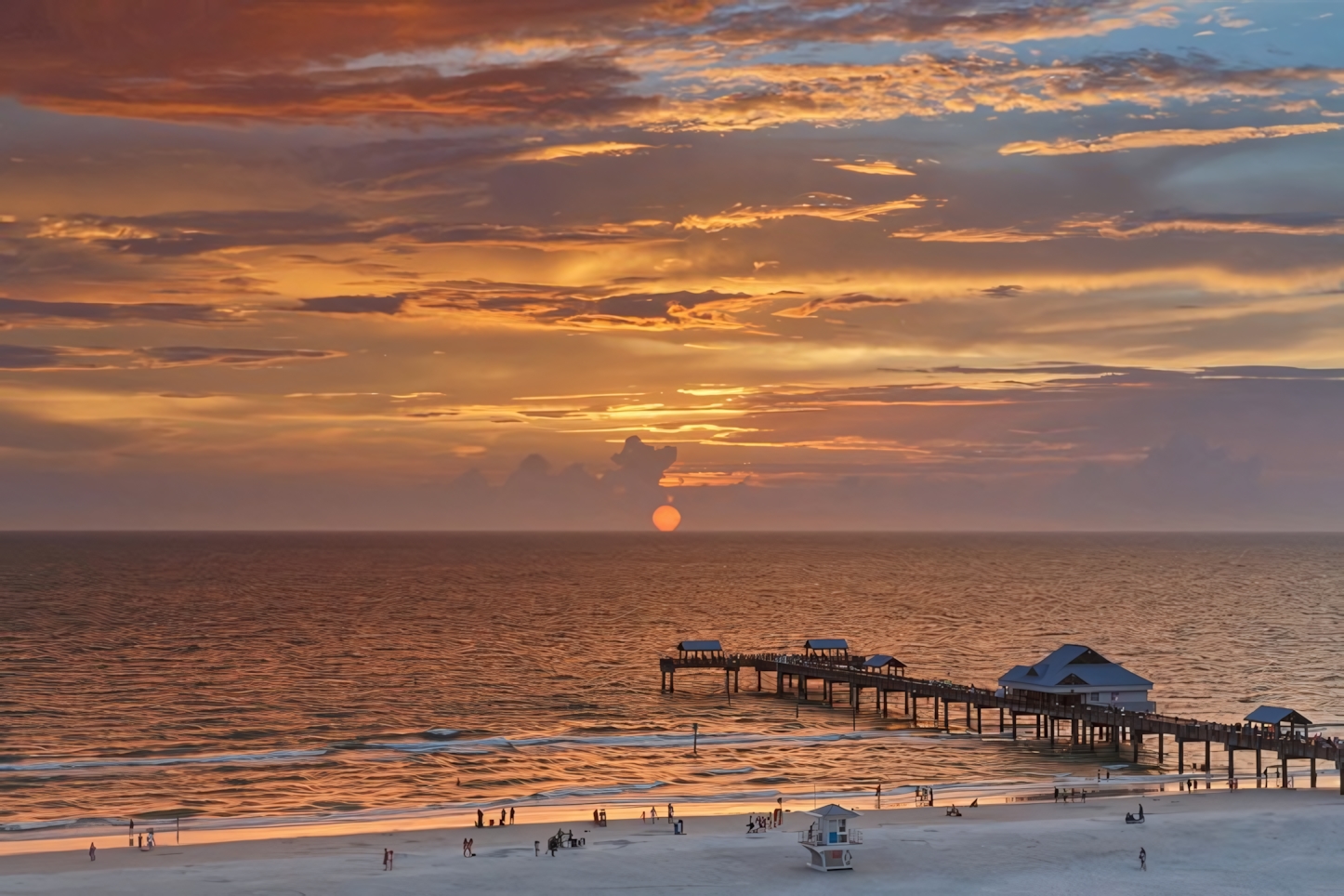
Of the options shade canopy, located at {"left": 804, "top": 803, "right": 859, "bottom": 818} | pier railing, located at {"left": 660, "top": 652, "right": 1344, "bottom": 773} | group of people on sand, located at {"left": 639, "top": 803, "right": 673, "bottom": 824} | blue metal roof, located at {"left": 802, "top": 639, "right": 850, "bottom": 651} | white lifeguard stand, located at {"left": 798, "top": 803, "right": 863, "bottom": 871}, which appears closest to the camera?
white lifeguard stand, located at {"left": 798, "top": 803, "right": 863, "bottom": 871}

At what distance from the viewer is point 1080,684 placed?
268ft

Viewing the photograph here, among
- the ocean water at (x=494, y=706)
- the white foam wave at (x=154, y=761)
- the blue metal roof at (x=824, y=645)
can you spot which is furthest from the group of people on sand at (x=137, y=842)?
the blue metal roof at (x=824, y=645)

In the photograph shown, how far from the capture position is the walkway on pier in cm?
6869

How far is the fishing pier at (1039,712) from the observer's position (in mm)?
69625

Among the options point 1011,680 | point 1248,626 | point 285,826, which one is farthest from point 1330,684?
point 285,826

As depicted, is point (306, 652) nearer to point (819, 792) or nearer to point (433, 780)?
point (433, 780)

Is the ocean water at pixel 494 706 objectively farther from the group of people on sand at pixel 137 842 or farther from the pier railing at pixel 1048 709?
the group of people on sand at pixel 137 842

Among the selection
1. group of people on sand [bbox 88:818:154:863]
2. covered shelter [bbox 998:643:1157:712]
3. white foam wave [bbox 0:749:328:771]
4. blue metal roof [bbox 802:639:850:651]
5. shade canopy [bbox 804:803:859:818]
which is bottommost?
group of people on sand [bbox 88:818:154:863]

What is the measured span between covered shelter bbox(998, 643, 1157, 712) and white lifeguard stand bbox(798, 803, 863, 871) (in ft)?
114

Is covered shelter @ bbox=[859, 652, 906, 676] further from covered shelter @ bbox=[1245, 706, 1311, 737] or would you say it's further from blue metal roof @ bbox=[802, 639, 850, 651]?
covered shelter @ bbox=[1245, 706, 1311, 737]

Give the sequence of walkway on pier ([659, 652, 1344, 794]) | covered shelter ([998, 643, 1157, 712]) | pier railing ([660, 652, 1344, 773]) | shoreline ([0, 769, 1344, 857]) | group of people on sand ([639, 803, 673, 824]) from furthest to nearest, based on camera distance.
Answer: covered shelter ([998, 643, 1157, 712])
walkway on pier ([659, 652, 1344, 794])
pier railing ([660, 652, 1344, 773])
group of people on sand ([639, 803, 673, 824])
shoreline ([0, 769, 1344, 857])

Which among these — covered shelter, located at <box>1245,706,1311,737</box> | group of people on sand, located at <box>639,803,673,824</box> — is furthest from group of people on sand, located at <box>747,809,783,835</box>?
covered shelter, located at <box>1245,706,1311,737</box>

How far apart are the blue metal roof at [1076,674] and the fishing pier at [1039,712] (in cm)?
Result: 17

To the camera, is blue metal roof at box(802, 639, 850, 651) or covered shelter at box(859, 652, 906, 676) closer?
covered shelter at box(859, 652, 906, 676)
